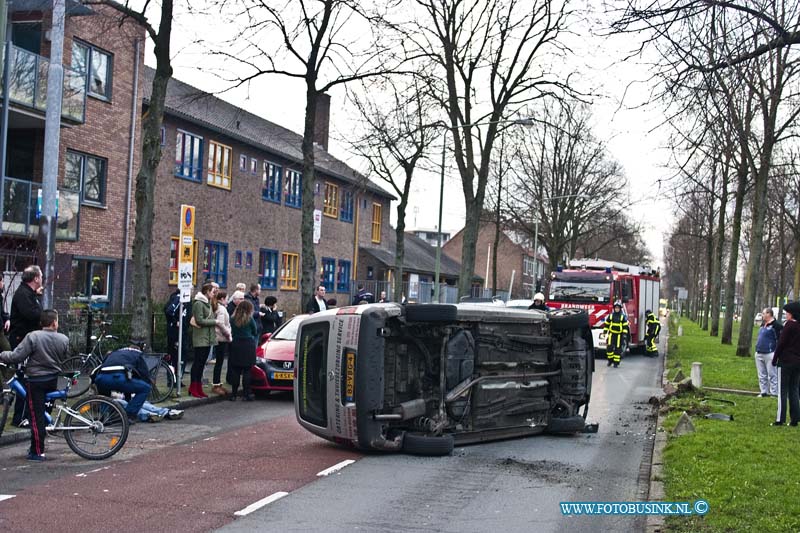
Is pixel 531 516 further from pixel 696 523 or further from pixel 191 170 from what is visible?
pixel 191 170

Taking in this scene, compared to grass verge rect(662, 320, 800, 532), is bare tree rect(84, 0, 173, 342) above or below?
above

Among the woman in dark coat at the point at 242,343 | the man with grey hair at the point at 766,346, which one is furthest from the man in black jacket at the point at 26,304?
the man with grey hair at the point at 766,346

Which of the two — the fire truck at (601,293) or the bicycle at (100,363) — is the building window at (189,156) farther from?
the bicycle at (100,363)

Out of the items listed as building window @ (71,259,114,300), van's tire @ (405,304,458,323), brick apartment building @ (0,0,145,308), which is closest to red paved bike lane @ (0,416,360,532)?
van's tire @ (405,304,458,323)

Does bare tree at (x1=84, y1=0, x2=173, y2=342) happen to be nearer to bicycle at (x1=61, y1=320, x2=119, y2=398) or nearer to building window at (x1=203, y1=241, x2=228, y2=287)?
bicycle at (x1=61, y1=320, x2=119, y2=398)

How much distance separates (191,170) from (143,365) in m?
22.1

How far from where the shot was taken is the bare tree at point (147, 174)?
1582cm

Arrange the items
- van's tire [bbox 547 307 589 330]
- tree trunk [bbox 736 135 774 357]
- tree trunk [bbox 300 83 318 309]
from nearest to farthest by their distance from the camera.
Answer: van's tire [bbox 547 307 589 330], tree trunk [bbox 300 83 318 309], tree trunk [bbox 736 135 774 357]

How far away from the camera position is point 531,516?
25.3 ft

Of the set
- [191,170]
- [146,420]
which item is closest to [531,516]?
[146,420]

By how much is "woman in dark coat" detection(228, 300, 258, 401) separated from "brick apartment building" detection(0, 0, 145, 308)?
676 cm

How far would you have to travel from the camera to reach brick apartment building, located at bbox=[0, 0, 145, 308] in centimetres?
2234

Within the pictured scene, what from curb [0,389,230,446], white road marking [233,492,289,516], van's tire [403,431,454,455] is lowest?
white road marking [233,492,289,516]

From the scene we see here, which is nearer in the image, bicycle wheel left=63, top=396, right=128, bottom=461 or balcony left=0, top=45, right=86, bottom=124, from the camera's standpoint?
bicycle wheel left=63, top=396, right=128, bottom=461
